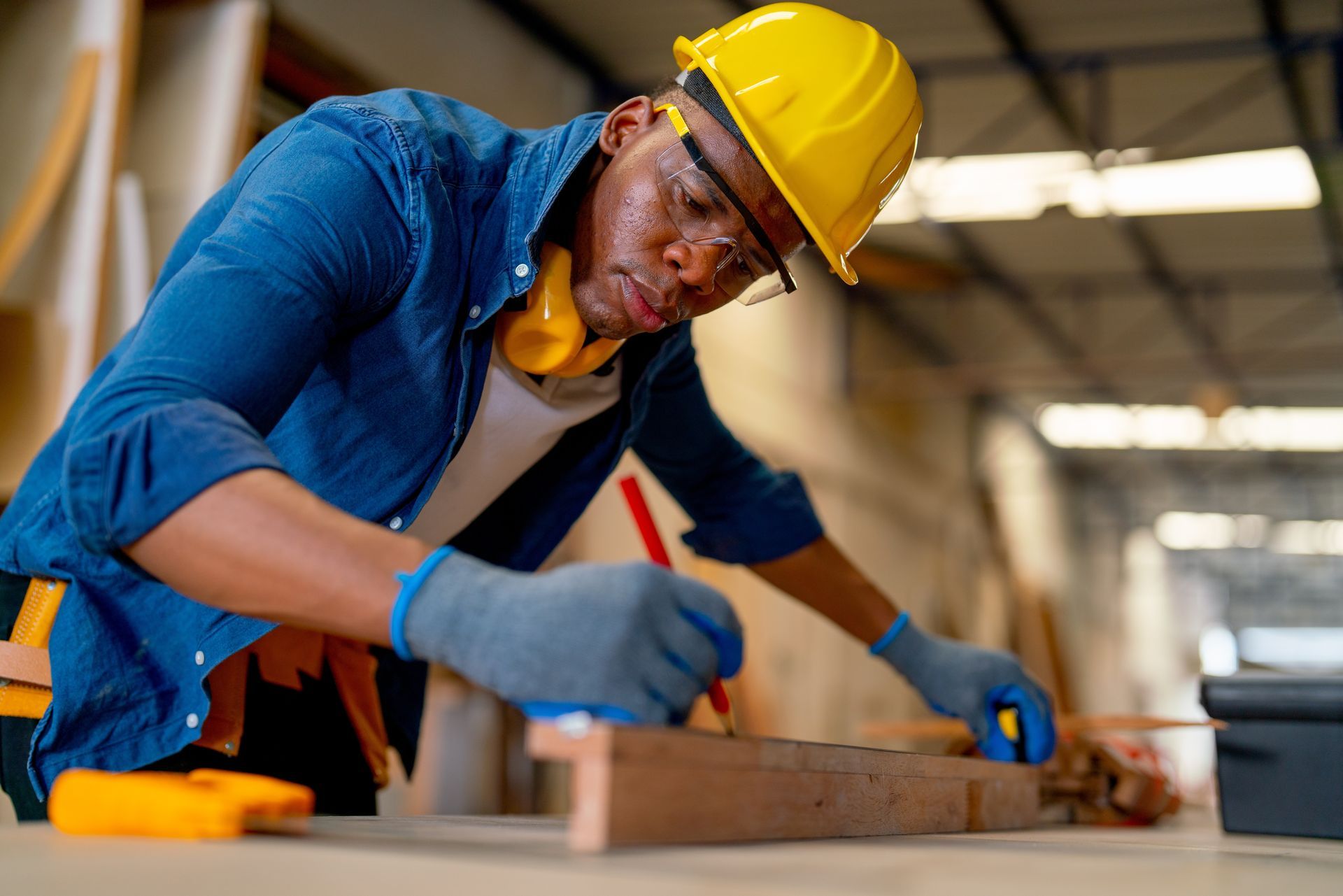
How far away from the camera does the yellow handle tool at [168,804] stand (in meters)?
1.04

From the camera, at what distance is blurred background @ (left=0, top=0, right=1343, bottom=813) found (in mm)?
3445

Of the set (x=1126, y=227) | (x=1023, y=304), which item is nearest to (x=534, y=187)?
(x=1126, y=227)

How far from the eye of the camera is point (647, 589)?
43.4 inches

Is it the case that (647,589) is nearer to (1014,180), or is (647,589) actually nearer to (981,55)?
(981,55)

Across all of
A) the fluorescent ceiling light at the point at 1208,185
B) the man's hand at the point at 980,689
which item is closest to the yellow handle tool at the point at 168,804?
the man's hand at the point at 980,689

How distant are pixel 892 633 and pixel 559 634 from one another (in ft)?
4.79

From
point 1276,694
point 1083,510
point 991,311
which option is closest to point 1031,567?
point 1083,510

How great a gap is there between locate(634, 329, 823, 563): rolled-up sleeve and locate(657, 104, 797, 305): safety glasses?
19.8 inches

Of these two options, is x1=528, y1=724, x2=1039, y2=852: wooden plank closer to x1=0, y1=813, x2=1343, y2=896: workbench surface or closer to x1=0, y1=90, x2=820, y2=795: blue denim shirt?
x1=0, y1=813, x2=1343, y2=896: workbench surface

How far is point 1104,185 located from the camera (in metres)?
8.37

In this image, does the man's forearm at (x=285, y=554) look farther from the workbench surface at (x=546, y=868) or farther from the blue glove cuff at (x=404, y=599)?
the workbench surface at (x=546, y=868)

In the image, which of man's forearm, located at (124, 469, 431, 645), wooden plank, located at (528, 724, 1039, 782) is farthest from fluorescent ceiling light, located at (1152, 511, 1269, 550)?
man's forearm, located at (124, 469, 431, 645)

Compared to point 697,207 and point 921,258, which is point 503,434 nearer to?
point 697,207

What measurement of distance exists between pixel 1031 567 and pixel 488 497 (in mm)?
15537
